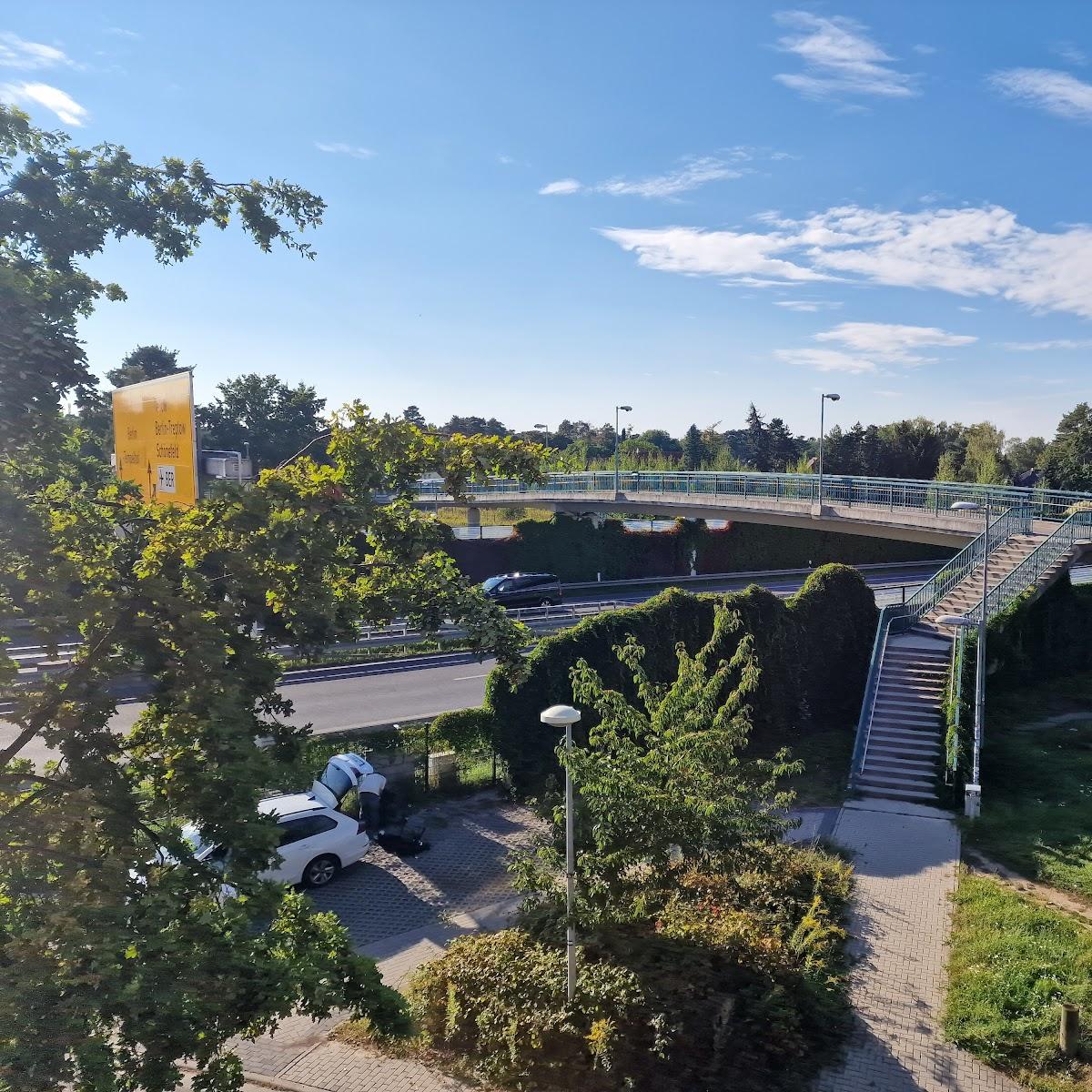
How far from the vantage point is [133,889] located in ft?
14.8

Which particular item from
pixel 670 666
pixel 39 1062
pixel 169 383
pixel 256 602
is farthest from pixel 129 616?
pixel 670 666

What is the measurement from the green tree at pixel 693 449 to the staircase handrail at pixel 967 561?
61305 millimetres

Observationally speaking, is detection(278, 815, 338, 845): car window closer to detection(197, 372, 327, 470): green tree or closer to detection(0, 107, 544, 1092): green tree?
detection(0, 107, 544, 1092): green tree

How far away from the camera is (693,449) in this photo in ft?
298

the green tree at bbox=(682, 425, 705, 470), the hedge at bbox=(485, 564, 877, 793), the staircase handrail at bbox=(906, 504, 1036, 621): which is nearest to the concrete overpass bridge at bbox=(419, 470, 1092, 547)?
the staircase handrail at bbox=(906, 504, 1036, 621)

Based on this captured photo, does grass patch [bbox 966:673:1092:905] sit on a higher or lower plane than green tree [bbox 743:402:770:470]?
lower

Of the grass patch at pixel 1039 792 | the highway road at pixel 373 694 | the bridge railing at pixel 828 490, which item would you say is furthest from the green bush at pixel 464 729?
the grass patch at pixel 1039 792

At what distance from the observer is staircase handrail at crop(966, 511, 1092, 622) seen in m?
21.6

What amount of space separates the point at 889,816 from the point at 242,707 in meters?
13.7

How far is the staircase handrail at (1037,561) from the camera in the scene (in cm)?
2156

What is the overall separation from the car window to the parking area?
2.78ft

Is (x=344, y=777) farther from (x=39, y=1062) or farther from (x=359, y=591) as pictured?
(x=39, y=1062)

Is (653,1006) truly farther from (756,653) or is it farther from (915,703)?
(915,703)

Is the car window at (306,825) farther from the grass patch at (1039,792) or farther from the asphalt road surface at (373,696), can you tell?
the grass patch at (1039,792)
